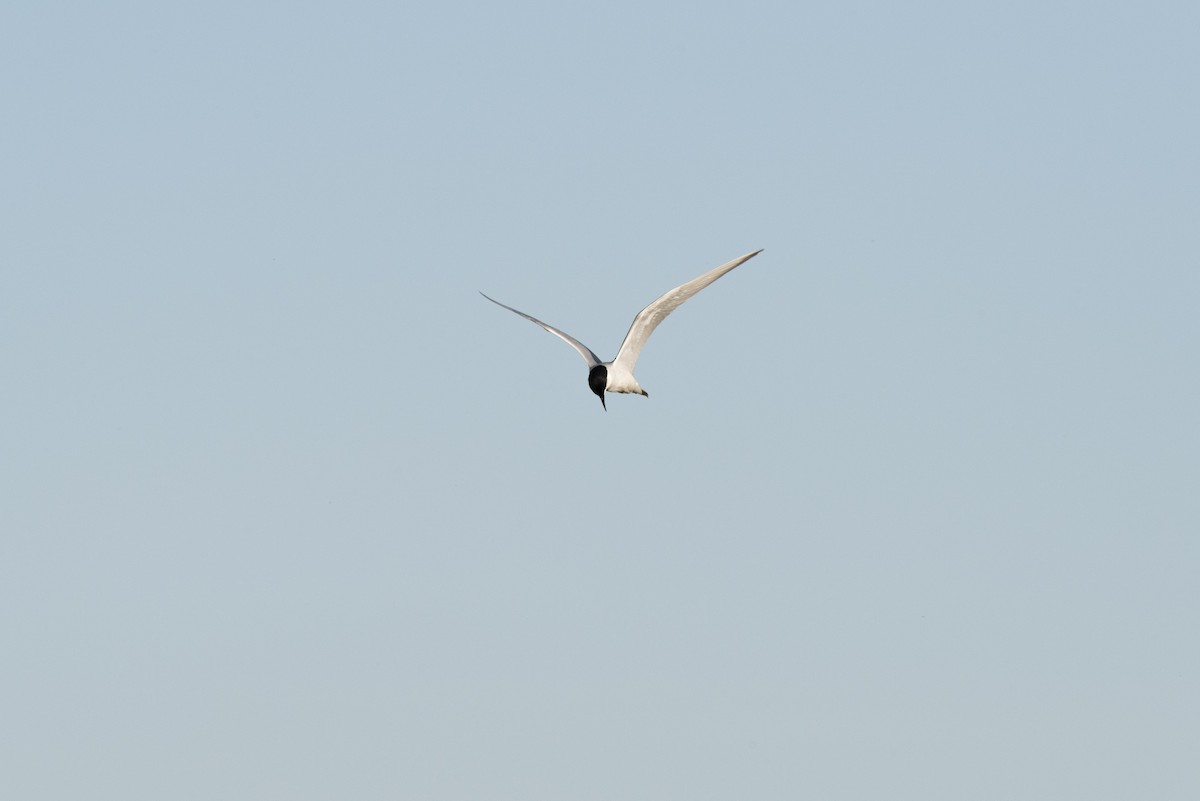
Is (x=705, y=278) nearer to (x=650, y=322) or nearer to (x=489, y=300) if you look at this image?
(x=650, y=322)

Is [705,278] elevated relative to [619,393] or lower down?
elevated

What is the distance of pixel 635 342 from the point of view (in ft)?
178

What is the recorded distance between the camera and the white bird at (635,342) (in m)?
52.7

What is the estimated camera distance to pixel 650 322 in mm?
54594

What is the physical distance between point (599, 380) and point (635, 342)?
8.06ft

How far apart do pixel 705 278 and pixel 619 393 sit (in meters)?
4.41

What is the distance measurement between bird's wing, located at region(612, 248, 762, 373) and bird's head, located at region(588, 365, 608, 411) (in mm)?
641

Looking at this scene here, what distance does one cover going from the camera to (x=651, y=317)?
5447cm

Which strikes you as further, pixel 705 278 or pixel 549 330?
pixel 549 330

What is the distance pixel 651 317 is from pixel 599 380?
3190mm

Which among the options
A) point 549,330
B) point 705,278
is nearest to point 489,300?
point 549,330

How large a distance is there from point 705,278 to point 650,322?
250cm

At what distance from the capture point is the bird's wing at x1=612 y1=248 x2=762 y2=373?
53.5m

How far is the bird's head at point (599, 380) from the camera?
172ft
